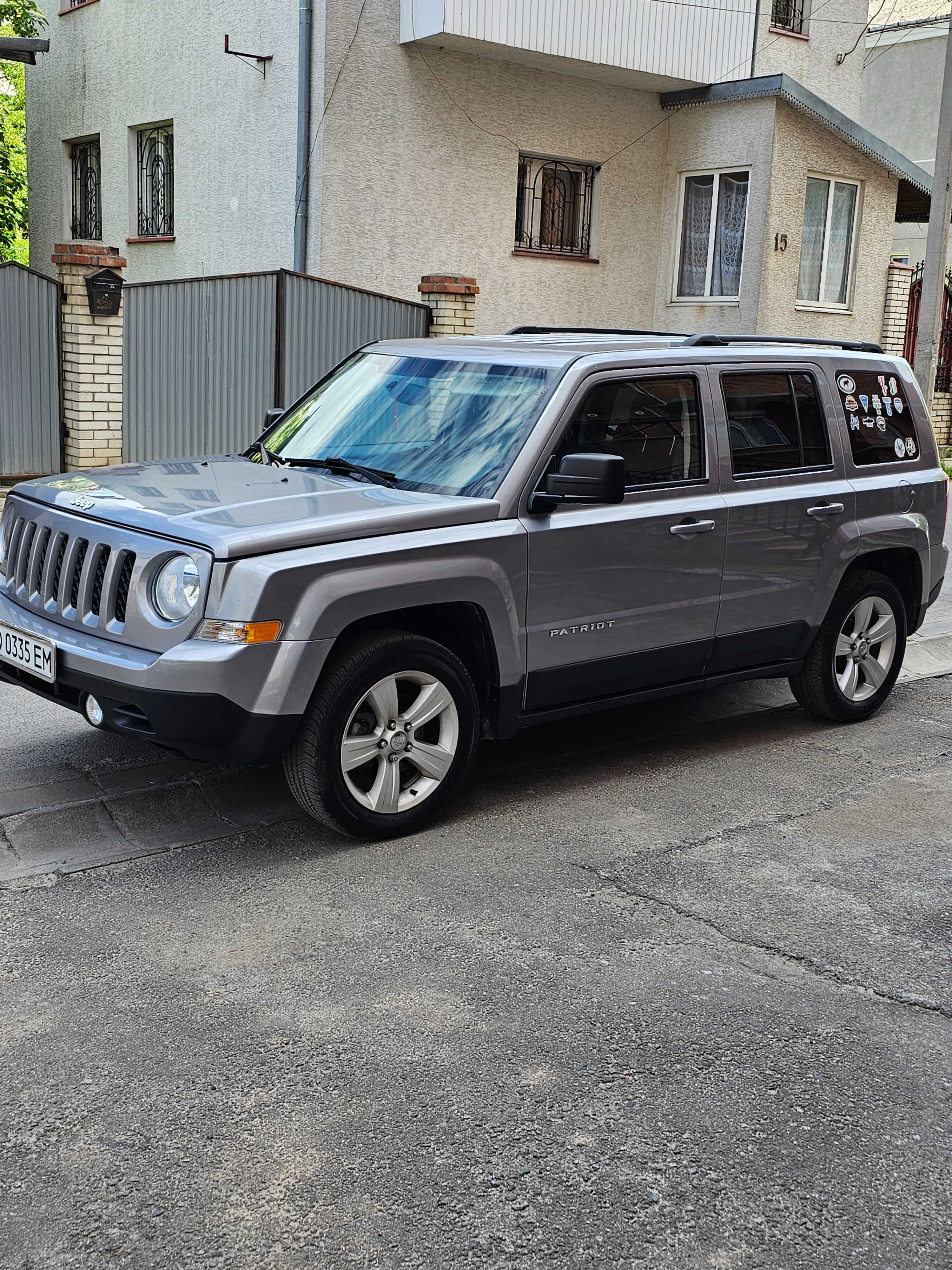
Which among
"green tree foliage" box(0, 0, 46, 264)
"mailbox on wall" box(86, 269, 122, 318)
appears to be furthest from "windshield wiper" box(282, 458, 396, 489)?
"green tree foliage" box(0, 0, 46, 264)

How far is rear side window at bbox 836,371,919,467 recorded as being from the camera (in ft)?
21.7

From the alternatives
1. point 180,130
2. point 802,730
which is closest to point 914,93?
point 180,130

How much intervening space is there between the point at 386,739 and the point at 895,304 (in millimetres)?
16955

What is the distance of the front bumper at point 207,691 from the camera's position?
14.7ft

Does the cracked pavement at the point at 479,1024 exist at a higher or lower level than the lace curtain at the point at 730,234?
lower

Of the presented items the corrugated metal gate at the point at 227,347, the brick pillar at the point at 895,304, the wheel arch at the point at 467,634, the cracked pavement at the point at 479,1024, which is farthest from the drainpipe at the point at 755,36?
the wheel arch at the point at 467,634

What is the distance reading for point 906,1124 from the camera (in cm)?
328

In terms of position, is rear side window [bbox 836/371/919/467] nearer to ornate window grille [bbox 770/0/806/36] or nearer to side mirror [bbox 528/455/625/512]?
side mirror [bbox 528/455/625/512]

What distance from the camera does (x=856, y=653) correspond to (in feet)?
22.4

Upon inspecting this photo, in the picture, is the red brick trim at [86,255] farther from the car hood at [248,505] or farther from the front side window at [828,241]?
the front side window at [828,241]

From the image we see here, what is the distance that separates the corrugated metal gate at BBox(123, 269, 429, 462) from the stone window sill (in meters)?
3.10

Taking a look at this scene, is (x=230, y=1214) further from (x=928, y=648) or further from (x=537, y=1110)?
(x=928, y=648)

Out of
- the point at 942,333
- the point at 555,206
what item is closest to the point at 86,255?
the point at 555,206

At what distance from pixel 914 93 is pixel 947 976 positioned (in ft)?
85.4
